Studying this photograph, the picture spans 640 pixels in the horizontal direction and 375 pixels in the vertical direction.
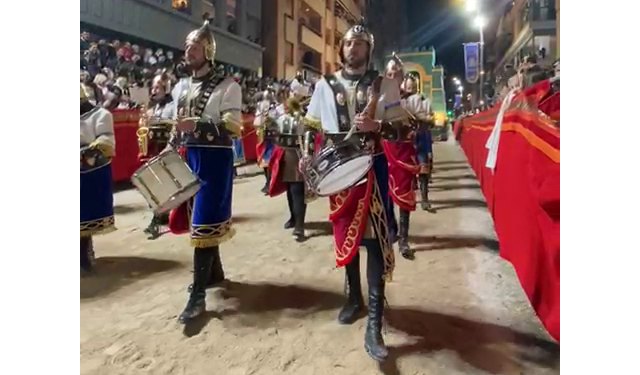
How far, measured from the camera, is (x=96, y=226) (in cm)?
304

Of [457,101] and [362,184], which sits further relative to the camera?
[457,101]

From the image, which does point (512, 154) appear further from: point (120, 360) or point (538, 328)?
point (120, 360)

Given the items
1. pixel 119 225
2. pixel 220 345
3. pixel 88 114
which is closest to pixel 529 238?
pixel 220 345

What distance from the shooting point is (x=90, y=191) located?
3008mm

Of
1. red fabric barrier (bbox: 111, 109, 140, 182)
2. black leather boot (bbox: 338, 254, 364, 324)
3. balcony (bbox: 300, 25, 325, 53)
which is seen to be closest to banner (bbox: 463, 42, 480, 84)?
balcony (bbox: 300, 25, 325, 53)

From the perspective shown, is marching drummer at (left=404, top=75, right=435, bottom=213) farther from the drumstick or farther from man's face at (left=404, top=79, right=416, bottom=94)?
the drumstick

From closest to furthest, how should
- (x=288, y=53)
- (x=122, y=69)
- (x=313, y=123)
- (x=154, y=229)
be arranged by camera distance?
1. (x=313, y=123)
2. (x=154, y=229)
3. (x=122, y=69)
4. (x=288, y=53)

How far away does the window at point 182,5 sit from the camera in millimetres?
4254

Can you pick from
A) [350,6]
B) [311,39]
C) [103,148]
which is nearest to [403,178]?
[103,148]

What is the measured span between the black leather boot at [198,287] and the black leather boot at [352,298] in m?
0.65

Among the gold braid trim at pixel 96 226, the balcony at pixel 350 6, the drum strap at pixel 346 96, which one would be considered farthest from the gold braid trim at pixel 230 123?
the balcony at pixel 350 6

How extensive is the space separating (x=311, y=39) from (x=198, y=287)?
10313 mm

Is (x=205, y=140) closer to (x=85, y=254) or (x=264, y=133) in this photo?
(x=85, y=254)

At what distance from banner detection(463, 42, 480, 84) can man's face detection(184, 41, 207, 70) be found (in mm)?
13793
